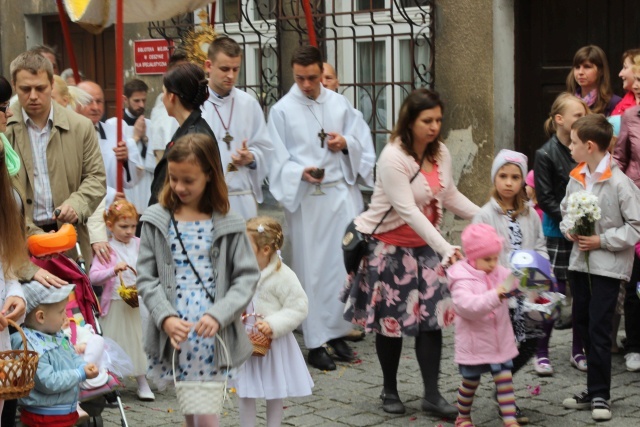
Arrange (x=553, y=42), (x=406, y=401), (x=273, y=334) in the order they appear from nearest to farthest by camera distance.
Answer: (x=273, y=334)
(x=406, y=401)
(x=553, y=42)

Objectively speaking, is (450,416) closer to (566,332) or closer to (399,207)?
(399,207)

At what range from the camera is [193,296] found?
532cm

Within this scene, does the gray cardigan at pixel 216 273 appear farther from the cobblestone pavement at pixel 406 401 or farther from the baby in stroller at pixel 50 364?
the cobblestone pavement at pixel 406 401

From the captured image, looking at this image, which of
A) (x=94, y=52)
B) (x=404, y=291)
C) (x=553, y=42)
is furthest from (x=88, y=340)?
(x=94, y=52)

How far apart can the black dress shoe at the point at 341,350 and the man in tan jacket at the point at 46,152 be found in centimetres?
212

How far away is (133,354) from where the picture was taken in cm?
759

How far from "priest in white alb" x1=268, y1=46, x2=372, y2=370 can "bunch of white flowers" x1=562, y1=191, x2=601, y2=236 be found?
219cm

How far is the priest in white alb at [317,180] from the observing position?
8422 mm

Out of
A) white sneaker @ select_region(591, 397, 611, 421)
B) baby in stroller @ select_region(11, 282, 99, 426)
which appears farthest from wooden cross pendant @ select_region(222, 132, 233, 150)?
white sneaker @ select_region(591, 397, 611, 421)

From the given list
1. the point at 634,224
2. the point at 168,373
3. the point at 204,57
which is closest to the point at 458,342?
the point at 634,224

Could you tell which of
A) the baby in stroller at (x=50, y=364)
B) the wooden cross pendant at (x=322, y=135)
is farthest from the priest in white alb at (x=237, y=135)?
the baby in stroller at (x=50, y=364)

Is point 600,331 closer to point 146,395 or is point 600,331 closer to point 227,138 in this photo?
point 146,395

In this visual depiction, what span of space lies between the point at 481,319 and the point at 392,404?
1033 mm

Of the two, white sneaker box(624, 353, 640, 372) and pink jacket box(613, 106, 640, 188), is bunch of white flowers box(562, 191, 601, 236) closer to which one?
pink jacket box(613, 106, 640, 188)
